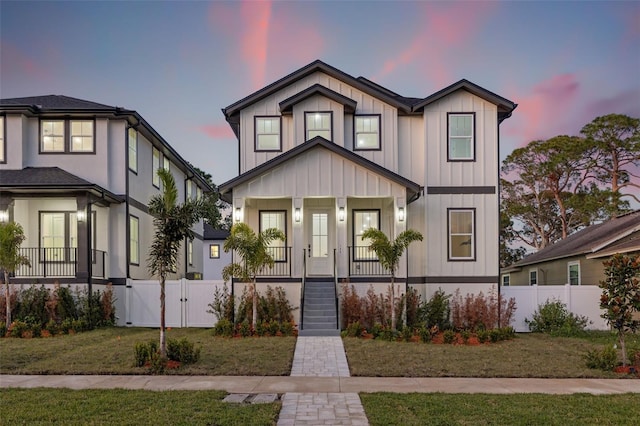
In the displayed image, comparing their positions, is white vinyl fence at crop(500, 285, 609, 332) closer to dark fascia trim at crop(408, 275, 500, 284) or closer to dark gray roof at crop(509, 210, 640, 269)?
dark fascia trim at crop(408, 275, 500, 284)

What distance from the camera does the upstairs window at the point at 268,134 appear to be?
1869cm

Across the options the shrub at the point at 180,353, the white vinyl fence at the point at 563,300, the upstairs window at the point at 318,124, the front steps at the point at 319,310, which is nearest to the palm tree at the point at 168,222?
the shrub at the point at 180,353

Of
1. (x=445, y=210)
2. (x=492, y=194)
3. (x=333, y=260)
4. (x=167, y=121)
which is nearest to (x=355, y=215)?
(x=333, y=260)

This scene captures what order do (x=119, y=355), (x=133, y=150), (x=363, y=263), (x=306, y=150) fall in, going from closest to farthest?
(x=119, y=355) → (x=306, y=150) → (x=363, y=263) → (x=133, y=150)

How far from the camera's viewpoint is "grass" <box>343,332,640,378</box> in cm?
1091

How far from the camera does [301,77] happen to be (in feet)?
62.2

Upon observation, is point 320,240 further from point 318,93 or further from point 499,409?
point 499,409

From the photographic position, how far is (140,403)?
8.20 m

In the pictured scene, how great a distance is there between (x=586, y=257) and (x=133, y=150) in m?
17.5

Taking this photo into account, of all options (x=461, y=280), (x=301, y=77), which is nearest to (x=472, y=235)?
(x=461, y=280)

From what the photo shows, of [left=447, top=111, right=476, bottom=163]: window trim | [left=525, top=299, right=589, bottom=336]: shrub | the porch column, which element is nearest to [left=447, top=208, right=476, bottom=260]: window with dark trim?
[left=447, top=111, right=476, bottom=163]: window trim

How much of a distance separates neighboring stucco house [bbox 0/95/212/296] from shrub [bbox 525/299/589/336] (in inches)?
548

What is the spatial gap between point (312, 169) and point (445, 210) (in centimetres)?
475

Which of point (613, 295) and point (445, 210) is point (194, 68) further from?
point (613, 295)
